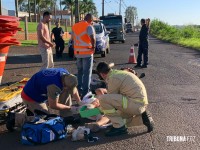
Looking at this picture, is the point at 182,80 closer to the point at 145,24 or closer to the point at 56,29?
the point at 145,24

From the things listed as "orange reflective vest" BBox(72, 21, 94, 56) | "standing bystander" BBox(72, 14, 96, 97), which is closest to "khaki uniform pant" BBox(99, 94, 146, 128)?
"standing bystander" BBox(72, 14, 96, 97)

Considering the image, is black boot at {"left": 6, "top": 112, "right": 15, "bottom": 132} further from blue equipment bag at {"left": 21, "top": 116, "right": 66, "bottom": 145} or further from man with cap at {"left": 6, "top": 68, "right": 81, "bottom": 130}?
blue equipment bag at {"left": 21, "top": 116, "right": 66, "bottom": 145}

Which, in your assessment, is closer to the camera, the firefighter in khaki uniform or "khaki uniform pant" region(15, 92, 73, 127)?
the firefighter in khaki uniform

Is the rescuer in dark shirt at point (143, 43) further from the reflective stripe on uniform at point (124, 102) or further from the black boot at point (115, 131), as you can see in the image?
the black boot at point (115, 131)

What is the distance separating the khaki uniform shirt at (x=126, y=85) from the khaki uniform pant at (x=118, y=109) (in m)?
0.10

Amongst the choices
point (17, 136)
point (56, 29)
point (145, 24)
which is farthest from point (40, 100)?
point (56, 29)

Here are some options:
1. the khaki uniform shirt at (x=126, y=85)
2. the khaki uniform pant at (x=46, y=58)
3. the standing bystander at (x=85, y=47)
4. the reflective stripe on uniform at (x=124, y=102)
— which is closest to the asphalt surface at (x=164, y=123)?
the reflective stripe on uniform at (x=124, y=102)

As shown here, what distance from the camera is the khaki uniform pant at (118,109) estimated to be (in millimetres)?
5707

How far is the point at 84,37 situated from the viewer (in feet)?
27.2

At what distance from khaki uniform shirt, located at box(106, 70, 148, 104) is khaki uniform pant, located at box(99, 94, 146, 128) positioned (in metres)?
0.10

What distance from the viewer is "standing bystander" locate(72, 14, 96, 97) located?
26.6 ft

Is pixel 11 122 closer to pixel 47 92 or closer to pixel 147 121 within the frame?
pixel 47 92

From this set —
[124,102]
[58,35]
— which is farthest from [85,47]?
[58,35]

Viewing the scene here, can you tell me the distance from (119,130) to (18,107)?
2027mm
